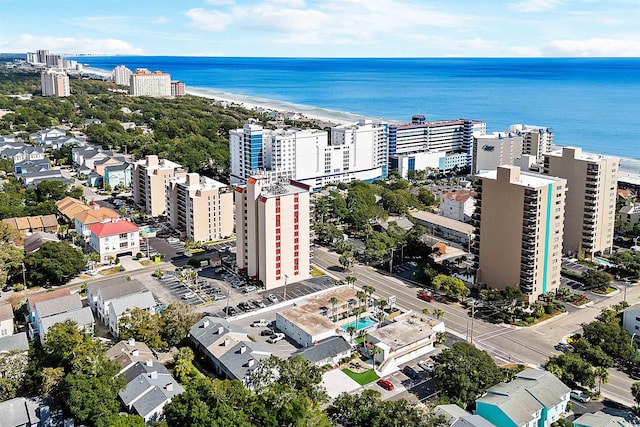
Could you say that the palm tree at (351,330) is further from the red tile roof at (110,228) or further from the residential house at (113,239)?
the red tile roof at (110,228)

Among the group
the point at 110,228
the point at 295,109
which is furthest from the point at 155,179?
the point at 295,109

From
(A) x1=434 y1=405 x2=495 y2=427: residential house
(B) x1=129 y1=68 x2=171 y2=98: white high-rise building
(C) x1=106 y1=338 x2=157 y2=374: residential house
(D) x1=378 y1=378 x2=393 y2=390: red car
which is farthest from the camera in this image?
(B) x1=129 y1=68 x2=171 y2=98: white high-rise building

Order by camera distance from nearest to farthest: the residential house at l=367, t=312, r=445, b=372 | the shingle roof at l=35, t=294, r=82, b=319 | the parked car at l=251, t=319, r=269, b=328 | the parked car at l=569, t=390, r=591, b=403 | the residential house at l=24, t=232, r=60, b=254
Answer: the parked car at l=569, t=390, r=591, b=403 → the residential house at l=367, t=312, r=445, b=372 → the shingle roof at l=35, t=294, r=82, b=319 → the parked car at l=251, t=319, r=269, b=328 → the residential house at l=24, t=232, r=60, b=254

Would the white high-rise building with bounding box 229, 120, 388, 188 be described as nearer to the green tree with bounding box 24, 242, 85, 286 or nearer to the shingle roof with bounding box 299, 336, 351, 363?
the green tree with bounding box 24, 242, 85, 286

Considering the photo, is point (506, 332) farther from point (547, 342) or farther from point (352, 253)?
point (352, 253)

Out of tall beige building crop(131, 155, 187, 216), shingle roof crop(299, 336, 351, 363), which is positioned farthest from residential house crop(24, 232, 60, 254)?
shingle roof crop(299, 336, 351, 363)

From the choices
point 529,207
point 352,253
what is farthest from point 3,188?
point 529,207
